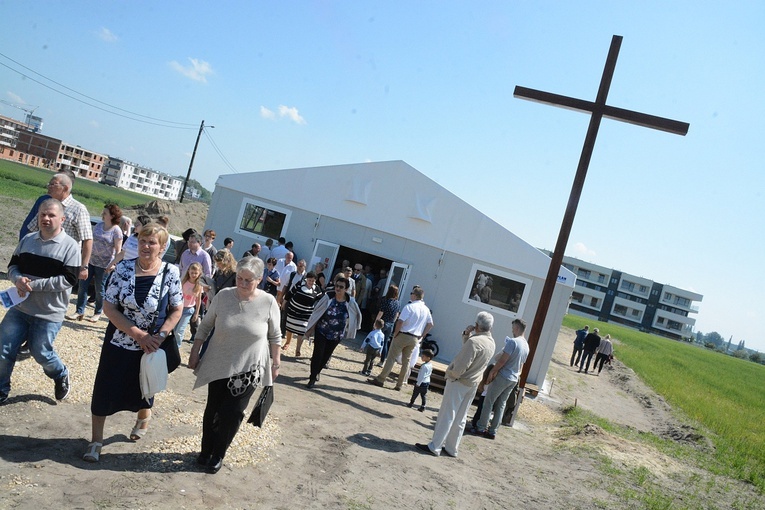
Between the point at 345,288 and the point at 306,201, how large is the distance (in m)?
7.91

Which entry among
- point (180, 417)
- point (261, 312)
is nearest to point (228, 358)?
point (261, 312)

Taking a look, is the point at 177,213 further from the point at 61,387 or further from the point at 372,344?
the point at 61,387

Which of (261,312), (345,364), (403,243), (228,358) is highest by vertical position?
(403,243)

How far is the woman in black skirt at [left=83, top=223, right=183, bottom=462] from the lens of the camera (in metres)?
4.32

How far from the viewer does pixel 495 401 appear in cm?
859

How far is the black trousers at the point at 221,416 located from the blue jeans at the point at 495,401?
4.62 m

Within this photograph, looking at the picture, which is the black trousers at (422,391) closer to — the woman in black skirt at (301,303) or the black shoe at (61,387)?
the woman in black skirt at (301,303)

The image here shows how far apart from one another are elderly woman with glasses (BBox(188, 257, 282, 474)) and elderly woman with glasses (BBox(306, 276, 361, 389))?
3.61 metres

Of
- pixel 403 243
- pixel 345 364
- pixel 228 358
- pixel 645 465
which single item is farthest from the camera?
pixel 403 243

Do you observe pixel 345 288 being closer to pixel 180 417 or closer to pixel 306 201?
pixel 180 417

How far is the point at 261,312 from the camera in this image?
479 cm

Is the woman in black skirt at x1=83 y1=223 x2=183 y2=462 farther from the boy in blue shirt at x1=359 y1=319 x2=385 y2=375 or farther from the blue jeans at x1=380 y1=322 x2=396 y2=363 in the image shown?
the blue jeans at x1=380 y1=322 x2=396 y2=363

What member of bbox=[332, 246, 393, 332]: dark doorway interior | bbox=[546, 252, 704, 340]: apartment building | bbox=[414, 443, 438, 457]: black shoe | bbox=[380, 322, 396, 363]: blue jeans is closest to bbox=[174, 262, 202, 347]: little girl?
bbox=[414, 443, 438, 457]: black shoe

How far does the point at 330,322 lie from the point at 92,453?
438 centimetres
